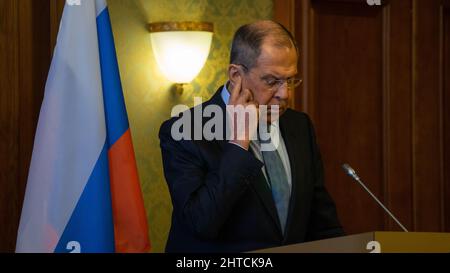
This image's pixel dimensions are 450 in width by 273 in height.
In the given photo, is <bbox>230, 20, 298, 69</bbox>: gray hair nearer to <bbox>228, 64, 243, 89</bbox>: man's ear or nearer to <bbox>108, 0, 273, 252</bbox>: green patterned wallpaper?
<bbox>228, 64, 243, 89</bbox>: man's ear

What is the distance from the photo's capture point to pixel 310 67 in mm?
4027

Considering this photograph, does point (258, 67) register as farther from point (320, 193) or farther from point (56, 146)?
point (56, 146)

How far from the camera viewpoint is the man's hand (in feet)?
8.19

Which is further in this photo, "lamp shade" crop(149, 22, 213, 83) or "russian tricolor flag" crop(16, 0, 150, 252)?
Result: "lamp shade" crop(149, 22, 213, 83)

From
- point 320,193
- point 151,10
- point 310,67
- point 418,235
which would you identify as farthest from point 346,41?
point 418,235

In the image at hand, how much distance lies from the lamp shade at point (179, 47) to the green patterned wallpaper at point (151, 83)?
4cm

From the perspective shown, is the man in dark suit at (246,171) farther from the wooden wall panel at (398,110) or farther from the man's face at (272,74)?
the wooden wall panel at (398,110)

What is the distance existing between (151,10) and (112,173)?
930 mm

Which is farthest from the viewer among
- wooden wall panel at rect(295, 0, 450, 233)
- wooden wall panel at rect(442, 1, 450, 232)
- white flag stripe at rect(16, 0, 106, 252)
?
wooden wall panel at rect(442, 1, 450, 232)

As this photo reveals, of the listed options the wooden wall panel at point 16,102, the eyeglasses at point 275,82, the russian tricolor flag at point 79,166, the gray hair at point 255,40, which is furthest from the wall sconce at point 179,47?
the eyeglasses at point 275,82

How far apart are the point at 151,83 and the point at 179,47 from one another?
0.60 ft

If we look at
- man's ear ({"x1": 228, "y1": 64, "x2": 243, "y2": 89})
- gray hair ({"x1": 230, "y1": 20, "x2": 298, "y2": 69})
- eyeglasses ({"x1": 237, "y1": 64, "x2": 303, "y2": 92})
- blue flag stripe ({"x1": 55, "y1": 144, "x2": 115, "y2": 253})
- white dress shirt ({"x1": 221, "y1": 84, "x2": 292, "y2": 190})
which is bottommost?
blue flag stripe ({"x1": 55, "y1": 144, "x2": 115, "y2": 253})

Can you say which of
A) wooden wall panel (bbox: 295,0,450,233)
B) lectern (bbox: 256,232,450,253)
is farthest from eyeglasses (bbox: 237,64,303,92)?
wooden wall panel (bbox: 295,0,450,233)
